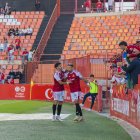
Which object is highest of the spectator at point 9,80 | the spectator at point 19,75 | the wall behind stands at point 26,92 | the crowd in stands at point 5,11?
the crowd in stands at point 5,11

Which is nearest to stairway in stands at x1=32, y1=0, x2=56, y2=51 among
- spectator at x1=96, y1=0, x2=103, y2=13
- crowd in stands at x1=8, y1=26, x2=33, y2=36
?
crowd in stands at x1=8, y1=26, x2=33, y2=36

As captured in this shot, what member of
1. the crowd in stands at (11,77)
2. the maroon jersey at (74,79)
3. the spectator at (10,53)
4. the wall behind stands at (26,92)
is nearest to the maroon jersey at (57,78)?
the maroon jersey at (74,79)

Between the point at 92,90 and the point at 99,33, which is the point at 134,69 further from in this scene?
the point at 99,33

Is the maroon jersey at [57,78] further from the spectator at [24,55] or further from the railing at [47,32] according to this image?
the railing at [47,32]

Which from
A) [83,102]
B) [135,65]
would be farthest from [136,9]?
[135,65]

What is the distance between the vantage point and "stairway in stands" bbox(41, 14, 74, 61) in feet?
128

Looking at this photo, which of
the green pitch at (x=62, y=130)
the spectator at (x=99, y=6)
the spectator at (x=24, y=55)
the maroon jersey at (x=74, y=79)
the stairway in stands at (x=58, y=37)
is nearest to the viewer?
the green pitch at (x=62, y=130)

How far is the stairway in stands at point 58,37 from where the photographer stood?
128 feet

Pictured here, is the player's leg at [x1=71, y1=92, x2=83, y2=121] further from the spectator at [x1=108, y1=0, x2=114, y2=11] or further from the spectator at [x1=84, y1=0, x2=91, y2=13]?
the spectator at [x1=108, y1=0, x2=114, y2=11]

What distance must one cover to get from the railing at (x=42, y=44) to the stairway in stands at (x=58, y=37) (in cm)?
37

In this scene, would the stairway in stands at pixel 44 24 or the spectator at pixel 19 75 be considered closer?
the spectator at pixel 19 75

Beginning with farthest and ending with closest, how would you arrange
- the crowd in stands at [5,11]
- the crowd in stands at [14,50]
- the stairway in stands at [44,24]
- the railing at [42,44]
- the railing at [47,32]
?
the crowd in stands at [5,11] < the stairway in stands at [44,24] < the railing at [47,32] < the crowd in stands at [14,50] < the railing at [42,44]

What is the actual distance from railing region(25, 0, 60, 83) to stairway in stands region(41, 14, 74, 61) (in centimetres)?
37

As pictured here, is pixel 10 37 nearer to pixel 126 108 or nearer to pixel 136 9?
pixel 136 9
